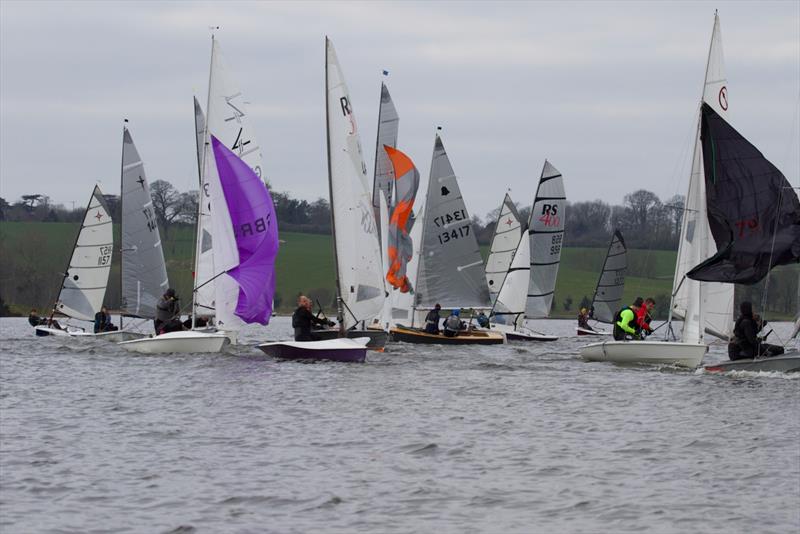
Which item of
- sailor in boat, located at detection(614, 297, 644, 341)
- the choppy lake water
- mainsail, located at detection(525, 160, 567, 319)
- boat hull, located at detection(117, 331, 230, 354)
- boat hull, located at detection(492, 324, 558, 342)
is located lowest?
the choppy lake water

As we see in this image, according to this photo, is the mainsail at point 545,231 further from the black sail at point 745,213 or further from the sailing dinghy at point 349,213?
the black sail at point 745,213

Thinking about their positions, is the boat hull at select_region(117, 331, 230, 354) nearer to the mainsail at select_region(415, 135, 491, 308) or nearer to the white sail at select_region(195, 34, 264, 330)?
the white sail at select_region(195, 34, 264, 330)

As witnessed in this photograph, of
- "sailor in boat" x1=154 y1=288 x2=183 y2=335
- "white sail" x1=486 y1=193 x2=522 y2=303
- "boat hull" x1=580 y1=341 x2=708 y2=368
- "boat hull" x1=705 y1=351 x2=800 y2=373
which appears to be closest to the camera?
"boat hull" x1=705 y1=351 x2=800 y2=373

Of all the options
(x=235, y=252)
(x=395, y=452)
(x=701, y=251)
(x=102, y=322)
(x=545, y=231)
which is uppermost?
(x=545, y=231)

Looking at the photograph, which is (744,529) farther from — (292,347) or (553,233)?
(553,233)

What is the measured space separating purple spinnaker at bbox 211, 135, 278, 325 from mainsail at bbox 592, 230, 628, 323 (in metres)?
29.6

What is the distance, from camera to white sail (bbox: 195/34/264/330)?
96.1 feet

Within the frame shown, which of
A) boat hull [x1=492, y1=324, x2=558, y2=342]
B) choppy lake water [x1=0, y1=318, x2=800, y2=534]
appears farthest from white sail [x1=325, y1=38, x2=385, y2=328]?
boat hull [x1=492, y1=324, x2=558, y2=342]

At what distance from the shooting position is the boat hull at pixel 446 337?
37.6 meters

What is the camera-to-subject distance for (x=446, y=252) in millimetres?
40188

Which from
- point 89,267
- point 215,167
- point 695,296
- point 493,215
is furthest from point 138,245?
point 493,215


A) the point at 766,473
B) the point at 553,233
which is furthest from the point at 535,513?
the point at 553,233

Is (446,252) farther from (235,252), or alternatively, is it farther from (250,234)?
(235,252)

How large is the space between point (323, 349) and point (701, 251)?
856 cm
